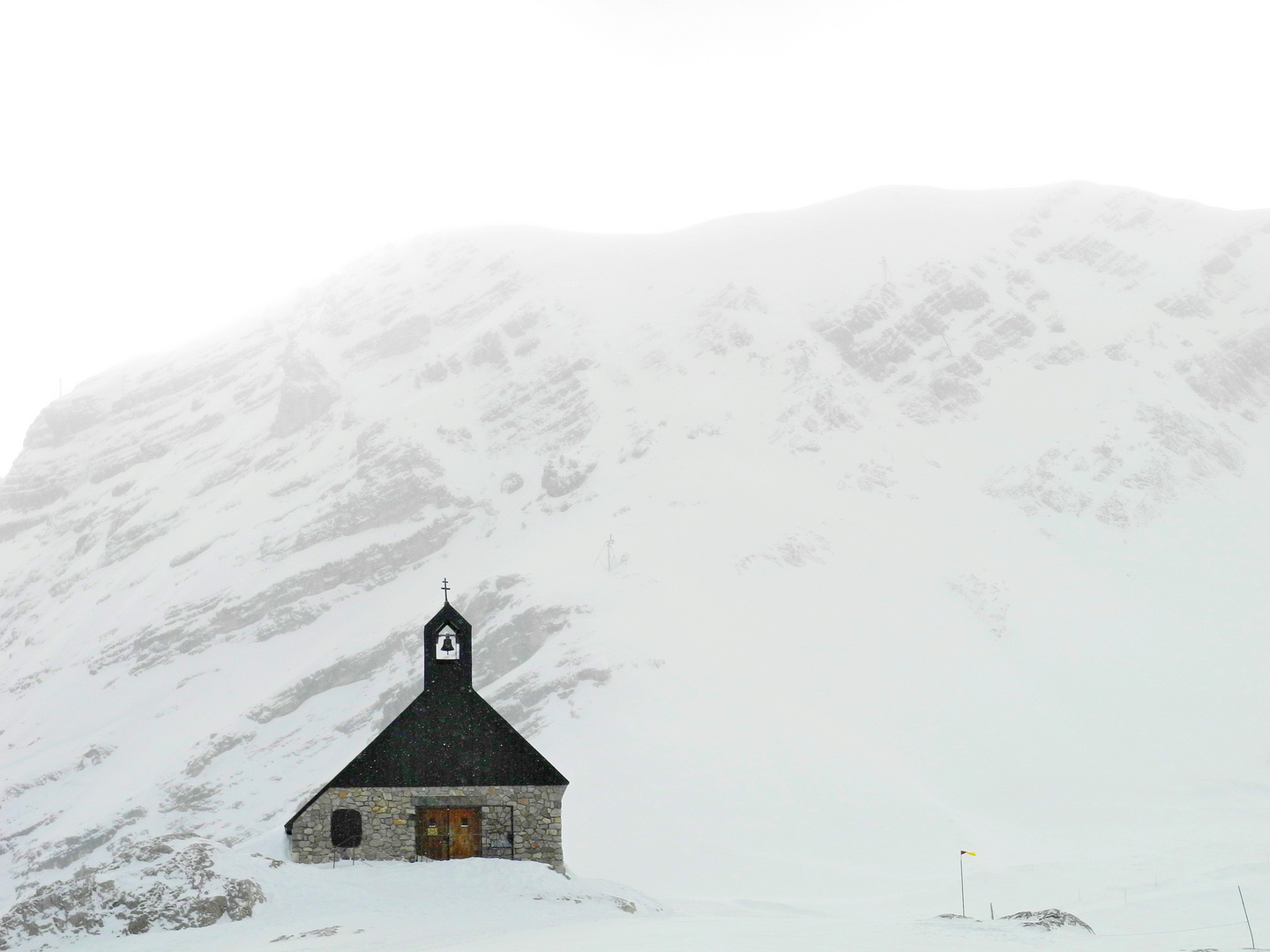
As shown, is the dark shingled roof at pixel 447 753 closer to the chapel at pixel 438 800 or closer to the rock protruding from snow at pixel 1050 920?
the chapel at pixel 438 800

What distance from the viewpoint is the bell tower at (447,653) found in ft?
92.1

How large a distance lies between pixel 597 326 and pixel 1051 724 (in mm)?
86217

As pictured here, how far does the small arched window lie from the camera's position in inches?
1015

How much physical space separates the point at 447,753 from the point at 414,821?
171 cm

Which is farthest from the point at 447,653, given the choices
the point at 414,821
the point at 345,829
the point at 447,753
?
the point at 345,829

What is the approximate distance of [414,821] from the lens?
26.2 metres

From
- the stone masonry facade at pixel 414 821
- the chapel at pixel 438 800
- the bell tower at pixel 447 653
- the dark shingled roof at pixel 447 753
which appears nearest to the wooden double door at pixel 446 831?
the chapel at pixel 438 800

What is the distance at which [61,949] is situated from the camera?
63.4ft

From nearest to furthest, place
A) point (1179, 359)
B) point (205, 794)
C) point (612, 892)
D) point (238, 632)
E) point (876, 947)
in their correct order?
point (876, 947) < point (612, 892) < point (205, 794) < point (238, 632) < point (1179, 359)

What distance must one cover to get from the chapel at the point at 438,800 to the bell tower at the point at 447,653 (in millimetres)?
773

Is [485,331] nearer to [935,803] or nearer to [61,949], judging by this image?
[935,803]

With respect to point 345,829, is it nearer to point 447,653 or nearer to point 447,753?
point 447,753

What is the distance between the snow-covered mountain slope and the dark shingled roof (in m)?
3.55

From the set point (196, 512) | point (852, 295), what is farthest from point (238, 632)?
point (852, 295)
